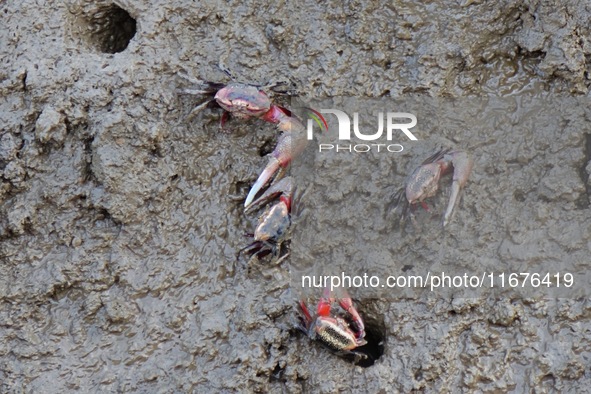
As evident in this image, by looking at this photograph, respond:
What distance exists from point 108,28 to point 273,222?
42.2 inches

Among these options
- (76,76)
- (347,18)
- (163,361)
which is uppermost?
(347,18)

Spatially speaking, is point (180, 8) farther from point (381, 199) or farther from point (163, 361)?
point (163, 361)

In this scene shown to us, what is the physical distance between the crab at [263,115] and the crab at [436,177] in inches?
17.6

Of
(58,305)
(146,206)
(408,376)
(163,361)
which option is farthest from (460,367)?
(58,305)

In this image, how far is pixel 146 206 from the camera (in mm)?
3145

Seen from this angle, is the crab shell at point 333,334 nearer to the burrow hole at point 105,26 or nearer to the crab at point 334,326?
the crab at point 334,326

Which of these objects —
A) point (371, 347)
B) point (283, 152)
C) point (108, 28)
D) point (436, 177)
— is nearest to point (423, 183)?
point (436, 177)

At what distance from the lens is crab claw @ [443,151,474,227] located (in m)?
3.04

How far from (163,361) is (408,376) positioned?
882 mm

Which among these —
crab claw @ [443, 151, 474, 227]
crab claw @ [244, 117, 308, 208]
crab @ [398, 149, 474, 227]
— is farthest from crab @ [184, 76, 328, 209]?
crab claw @ [443, 151, 474, 227]

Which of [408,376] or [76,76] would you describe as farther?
[76,76]

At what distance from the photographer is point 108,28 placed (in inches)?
133

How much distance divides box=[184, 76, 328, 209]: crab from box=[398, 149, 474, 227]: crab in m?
0.45

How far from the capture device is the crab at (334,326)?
115 inches
